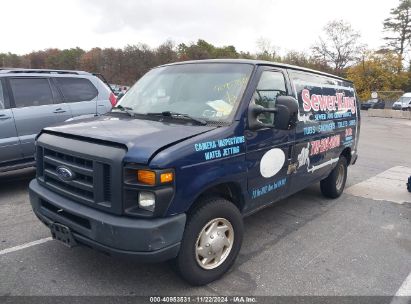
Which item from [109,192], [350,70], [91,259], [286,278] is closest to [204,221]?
[109,192]

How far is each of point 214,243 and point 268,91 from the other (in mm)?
1761

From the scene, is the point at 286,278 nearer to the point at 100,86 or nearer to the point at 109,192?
the point at 109,192

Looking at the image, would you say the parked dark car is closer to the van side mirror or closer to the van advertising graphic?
the van advertising graphic

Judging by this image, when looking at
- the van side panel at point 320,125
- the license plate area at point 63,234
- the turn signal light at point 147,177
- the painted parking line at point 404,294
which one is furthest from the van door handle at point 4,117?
the painted parking line at point 404,294

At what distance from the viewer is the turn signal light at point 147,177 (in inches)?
107

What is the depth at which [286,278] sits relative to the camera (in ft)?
11.5

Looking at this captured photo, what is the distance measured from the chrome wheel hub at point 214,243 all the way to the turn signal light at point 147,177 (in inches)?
28.8

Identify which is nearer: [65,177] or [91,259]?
[65,177]

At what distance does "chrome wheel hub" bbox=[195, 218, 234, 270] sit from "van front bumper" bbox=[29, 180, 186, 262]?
34 cm

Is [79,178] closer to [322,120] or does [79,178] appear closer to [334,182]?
[322,120]

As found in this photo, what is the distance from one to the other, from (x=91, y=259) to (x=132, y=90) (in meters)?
2.10

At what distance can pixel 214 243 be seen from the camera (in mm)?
3287

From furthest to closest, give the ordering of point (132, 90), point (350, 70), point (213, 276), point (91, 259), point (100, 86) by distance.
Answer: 1. point (350, 70)
2. point (100, 86)
3. point (132, 90)
4. point (91, 259)
5. point (213, 276)

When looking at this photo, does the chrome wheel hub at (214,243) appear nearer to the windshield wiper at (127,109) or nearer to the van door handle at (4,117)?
the windshield wiper at (127,109)
